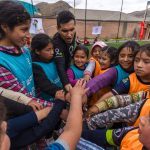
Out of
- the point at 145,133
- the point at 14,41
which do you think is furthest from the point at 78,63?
the point at 145,133

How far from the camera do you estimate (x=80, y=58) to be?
2791 millimetres

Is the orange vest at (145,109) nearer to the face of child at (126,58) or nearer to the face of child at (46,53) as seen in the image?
the face of child at (126,58)

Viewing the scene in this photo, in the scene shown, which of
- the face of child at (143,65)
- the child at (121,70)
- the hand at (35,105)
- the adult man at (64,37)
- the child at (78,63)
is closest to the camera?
the hand at (35,105)

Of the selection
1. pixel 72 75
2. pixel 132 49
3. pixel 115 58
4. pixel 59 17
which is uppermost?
pixel 59 17

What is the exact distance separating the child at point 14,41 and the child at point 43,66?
25cm

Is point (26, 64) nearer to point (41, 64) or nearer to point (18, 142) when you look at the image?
point (41, 64)

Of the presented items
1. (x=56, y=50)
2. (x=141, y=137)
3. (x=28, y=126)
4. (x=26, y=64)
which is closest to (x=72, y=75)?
A: (x=56, y=50)

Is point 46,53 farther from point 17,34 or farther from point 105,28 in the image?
point 105,28

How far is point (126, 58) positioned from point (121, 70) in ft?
0.34

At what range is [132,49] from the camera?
221cm

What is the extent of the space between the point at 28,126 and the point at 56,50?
46.4 inches

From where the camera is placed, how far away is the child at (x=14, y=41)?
5.96 feet

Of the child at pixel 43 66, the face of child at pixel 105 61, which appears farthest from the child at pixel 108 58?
the child at pixel 43 66

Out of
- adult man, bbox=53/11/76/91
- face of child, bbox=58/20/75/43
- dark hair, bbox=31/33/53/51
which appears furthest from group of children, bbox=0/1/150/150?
face of child, bbox=58/20/75/43
